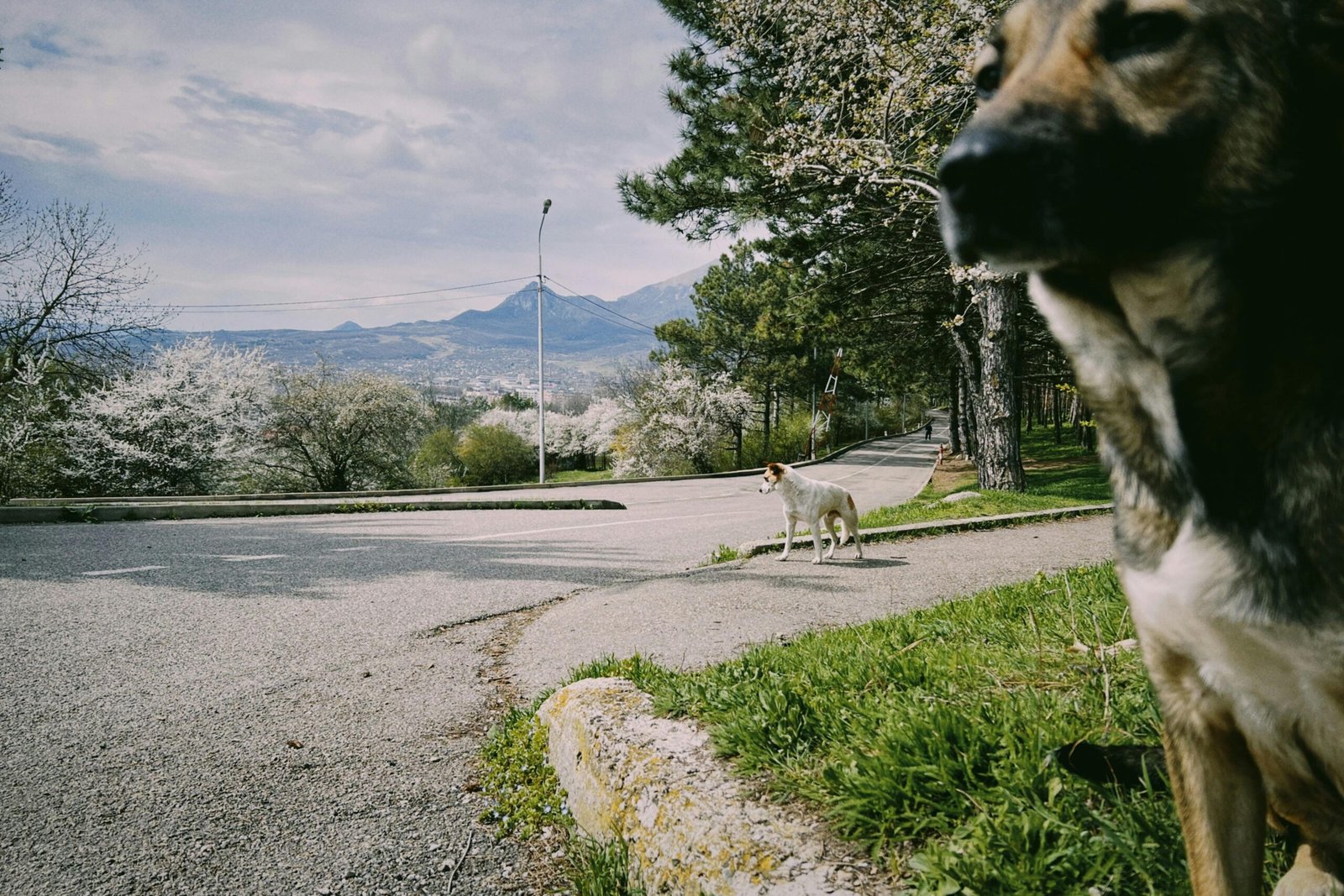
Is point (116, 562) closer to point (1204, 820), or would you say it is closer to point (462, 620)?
point (462, 620)

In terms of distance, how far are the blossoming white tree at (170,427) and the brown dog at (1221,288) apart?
2651cm

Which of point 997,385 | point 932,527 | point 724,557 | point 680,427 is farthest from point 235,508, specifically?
point 680,427

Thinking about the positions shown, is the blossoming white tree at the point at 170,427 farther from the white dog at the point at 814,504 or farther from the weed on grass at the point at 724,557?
the white dog at the point at 814,504

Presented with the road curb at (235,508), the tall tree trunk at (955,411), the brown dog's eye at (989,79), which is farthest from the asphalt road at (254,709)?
the tall tree trunk at (955,411)

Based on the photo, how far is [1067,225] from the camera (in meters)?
1.17

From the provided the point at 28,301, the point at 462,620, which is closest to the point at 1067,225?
the point at 462,620

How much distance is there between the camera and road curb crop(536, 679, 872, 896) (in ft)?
5.76

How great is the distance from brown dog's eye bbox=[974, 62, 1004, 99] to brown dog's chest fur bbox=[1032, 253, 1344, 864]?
0.49m

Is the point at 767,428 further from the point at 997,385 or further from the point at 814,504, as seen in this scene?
the point at 814,504

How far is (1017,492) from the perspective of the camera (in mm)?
12398

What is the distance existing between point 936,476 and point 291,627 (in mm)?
24409

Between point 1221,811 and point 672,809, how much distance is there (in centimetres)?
132

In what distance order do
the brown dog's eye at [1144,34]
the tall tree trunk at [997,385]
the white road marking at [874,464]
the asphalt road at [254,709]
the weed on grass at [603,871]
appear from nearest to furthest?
1. the brown dog's eye at [1144,34]
2. the weed on grass at [603,871]
3. the asphalt road at [254,709]
4. the tall tree trunk at [997,385]
5. the white road marking at [874,464]

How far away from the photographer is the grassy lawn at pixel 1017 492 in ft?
34.7
